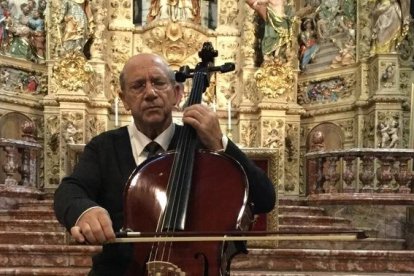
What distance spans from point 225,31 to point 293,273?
696 centimetres

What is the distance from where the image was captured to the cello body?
1714 millimetres

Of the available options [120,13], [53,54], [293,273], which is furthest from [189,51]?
[293,273]

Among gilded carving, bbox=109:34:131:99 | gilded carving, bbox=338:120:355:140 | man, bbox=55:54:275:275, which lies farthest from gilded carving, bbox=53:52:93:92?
man, bbox=55:54:275:275

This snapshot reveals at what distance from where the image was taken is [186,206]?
1796mm

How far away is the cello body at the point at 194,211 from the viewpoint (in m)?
1.71

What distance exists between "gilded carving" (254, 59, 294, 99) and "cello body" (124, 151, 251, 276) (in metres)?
8.09

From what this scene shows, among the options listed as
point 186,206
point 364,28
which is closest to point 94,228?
point 186,206

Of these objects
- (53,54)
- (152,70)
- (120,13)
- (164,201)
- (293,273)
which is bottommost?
(293,273)

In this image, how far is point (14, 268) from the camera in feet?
14.9

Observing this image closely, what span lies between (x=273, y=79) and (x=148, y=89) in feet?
26.5

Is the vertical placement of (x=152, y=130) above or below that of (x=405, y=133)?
below

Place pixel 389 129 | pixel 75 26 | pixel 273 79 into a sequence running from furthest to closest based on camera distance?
1. pixel 75 26
2. pixel 273 79
3. pixel 389 129

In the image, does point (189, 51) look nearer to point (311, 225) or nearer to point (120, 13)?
point (120, 13)

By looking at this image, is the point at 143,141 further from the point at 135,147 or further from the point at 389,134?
the point at 389,134
